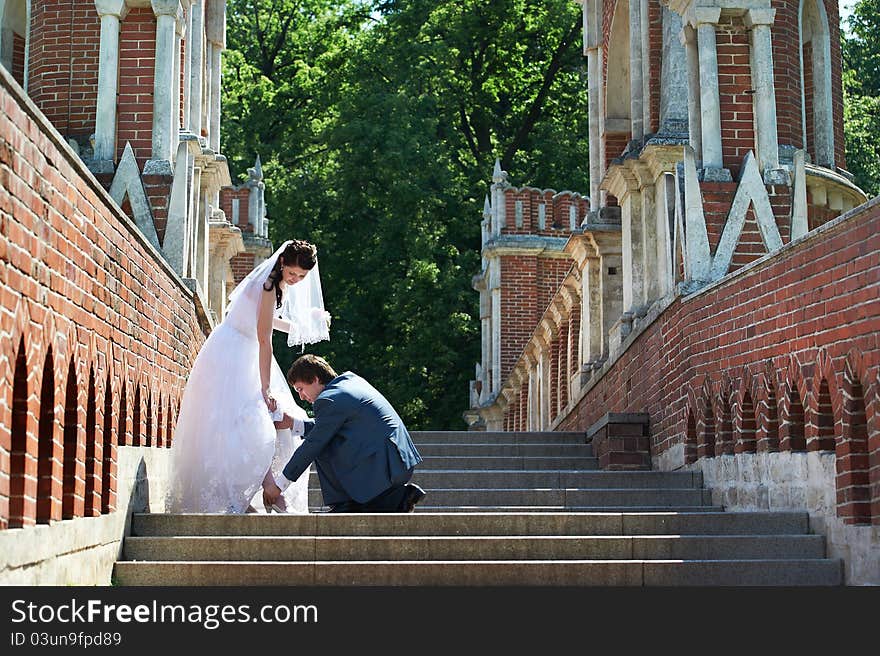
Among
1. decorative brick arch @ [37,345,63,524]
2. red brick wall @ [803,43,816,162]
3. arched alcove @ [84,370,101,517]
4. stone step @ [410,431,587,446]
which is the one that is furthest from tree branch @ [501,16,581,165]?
decorative brick arch @ [37,345,63,524]

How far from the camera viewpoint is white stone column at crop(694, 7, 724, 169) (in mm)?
12809

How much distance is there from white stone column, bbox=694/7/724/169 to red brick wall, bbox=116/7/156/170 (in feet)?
15.9

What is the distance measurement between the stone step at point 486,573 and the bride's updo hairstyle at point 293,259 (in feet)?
6.98

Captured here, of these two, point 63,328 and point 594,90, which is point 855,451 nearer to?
point 63,328

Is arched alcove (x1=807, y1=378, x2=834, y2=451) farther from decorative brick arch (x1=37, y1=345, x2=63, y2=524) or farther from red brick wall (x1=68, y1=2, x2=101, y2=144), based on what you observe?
red brick wall (x1=68, y1=2, x2=101, y2=144)

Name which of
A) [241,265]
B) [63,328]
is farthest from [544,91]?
[63,328]

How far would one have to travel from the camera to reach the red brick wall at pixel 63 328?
5.78 metres

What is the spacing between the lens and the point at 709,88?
42.5 ft

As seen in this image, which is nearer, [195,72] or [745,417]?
[745,417]

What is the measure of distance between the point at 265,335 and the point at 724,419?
3294mm

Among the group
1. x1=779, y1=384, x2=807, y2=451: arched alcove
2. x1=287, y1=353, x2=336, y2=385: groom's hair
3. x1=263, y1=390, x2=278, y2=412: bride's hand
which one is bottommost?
x1=779, y1=384, x2=807, y2=451: arched alcove

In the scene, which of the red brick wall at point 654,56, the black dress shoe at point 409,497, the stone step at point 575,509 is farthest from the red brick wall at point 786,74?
the black dress shoe at point 409,497

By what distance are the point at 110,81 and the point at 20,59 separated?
8.96ft

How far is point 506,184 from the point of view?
93.4ft
